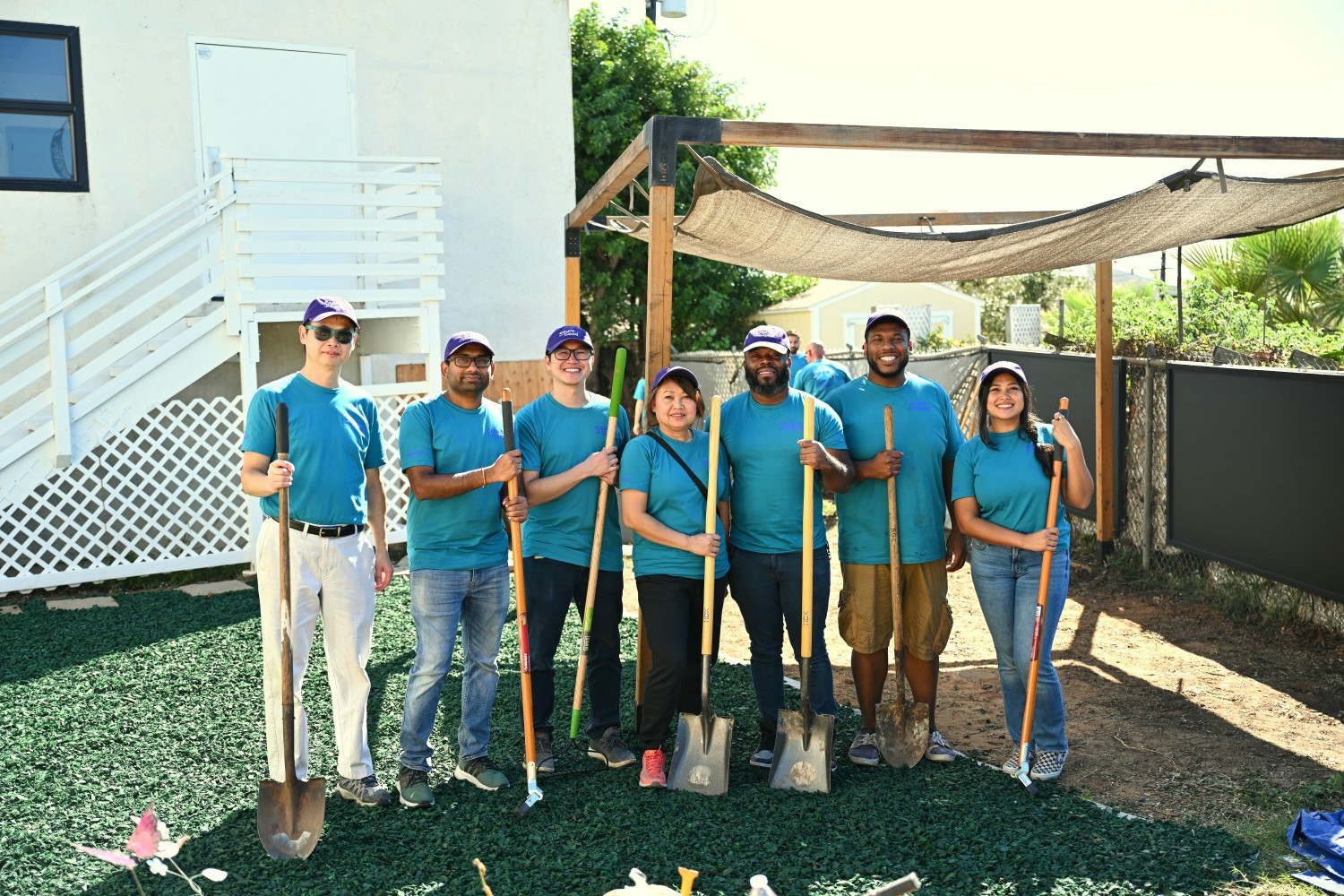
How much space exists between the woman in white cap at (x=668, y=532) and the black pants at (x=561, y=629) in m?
0.25

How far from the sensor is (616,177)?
6.20 m

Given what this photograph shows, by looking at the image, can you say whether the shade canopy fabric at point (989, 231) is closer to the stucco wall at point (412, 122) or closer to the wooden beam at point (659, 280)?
the wooden beam at point (659, 280)

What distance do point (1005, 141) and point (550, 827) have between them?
3.56 m

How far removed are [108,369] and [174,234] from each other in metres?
1.42

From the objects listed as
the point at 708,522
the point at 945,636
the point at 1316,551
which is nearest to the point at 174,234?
the point at 708,522

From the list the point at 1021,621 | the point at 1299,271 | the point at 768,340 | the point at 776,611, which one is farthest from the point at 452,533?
the point at 1299,271

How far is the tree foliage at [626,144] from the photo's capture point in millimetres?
17594

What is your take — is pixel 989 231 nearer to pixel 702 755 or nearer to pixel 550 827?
pixel 702 755

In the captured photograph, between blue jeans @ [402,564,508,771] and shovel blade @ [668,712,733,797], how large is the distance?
77cm

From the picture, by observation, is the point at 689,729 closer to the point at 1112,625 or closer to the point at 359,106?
the point at 1112,625

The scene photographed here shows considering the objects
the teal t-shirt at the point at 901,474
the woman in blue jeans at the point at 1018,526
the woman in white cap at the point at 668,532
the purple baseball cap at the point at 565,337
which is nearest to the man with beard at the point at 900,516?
the teal t-shirt at the point at 901,474

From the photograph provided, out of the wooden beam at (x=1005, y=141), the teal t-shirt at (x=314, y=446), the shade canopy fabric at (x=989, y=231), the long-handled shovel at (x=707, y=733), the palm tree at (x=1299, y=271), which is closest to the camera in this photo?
the teal t-shirt at (x=314, y=446)

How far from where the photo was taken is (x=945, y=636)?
16.6 ft

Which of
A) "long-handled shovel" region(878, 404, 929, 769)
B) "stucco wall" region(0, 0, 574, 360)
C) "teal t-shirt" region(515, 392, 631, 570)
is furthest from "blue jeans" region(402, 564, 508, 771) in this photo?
"stucco wall" region(0, 0, 574, 360)
